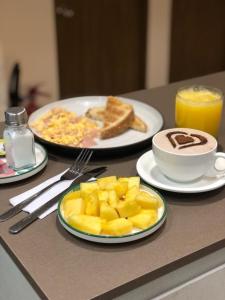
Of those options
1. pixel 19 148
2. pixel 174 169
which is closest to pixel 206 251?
pixel 174 169

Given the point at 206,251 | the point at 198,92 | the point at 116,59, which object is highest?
the point at 198,92

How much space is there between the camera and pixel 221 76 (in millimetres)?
1738

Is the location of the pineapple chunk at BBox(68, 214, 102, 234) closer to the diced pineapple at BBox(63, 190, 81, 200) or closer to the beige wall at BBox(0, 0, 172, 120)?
the diced pineapple at BBox(63, 190, 81, 200)

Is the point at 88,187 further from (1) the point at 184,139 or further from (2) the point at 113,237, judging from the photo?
(1) the point at 184,139

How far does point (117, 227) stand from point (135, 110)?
0.63 meters

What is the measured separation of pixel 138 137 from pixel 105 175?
0.74ft

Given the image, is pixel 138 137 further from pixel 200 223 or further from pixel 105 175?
pixel 200 223

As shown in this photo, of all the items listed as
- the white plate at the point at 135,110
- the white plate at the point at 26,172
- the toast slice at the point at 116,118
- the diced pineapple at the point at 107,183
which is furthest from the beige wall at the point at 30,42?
the diced pineapple at the point at 107,183

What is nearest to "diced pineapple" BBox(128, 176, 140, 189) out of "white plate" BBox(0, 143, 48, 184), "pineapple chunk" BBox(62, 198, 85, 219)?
"pineapple chunk" BBox(62, 198, 85, 219)

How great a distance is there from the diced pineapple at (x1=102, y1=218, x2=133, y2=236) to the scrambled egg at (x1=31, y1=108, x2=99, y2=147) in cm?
38

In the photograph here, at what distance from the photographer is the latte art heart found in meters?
1.00

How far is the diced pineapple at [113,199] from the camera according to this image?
2.86 feet

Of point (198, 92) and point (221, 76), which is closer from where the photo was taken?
point (198, 92)

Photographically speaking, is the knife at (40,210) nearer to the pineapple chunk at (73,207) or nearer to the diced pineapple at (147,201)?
the pineapple chunk at (73,207)
